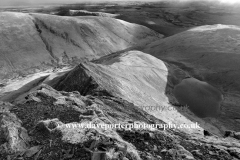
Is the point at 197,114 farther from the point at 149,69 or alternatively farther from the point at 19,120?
the point at 19,120

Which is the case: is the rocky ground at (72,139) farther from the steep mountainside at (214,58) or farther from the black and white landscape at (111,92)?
the steep mountainside at (214,58)

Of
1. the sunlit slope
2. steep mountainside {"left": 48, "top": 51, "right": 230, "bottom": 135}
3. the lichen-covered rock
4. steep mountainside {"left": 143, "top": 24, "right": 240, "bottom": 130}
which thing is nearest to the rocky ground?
the lichen-covered rock

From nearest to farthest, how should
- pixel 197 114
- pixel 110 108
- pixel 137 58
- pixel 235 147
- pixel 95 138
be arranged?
pixel 95 138
pixel 235 147
pixel 110 108
pixel 197 114
pixel 137 58

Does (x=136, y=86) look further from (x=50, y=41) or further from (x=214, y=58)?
(x=50, y=41)

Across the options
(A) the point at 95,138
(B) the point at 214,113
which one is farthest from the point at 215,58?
(A) the point at 95,138

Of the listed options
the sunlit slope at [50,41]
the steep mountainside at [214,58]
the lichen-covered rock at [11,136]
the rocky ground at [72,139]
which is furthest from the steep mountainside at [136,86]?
the sunlit slope at [50,41]

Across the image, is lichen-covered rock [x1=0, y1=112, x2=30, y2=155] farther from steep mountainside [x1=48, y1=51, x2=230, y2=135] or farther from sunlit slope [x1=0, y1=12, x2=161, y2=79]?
sunlit slope [x1=0, y1=12, x2=161, y2=79]
